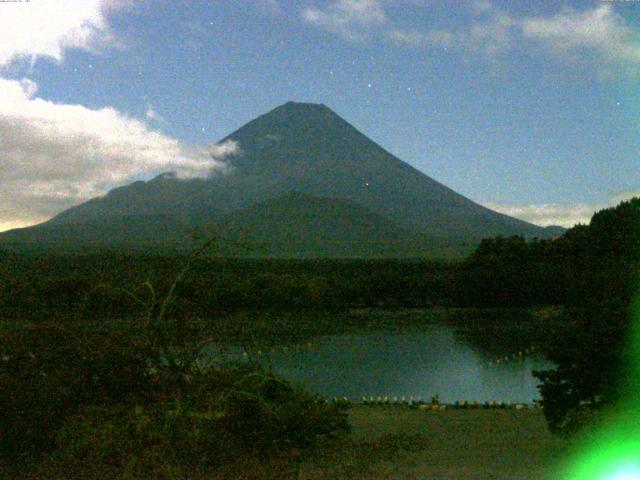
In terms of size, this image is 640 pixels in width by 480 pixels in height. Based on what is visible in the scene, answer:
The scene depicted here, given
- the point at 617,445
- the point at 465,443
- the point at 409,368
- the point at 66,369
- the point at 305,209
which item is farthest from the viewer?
the point at 305,209

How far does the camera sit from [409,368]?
54.5ft

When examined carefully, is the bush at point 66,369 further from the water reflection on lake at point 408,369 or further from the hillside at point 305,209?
the hillside at point 305,209

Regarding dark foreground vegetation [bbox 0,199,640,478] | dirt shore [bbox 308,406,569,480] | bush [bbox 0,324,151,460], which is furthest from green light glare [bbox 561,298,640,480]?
bush [bbox 0,324,151,460]

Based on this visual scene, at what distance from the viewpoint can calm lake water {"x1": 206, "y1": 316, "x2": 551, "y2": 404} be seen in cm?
1348

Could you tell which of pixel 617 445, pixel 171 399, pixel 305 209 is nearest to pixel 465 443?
pixel 617 445

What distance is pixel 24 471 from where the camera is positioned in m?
6.30

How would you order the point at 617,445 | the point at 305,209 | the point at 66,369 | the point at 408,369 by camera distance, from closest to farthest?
the point at 617,445 < the point at 66,369 < the point at 408,369 < the point at 305,209

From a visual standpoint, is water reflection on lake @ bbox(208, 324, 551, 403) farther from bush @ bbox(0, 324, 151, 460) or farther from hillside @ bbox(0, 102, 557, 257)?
hillside @ bbox(0, 102, 557, 257)

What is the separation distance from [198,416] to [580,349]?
3503 mm

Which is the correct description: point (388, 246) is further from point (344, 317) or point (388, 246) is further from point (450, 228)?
point (344, 317)

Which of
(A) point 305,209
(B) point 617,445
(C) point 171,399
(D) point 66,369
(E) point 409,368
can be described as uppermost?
(A) point 305,209

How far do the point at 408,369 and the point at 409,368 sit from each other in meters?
0.16

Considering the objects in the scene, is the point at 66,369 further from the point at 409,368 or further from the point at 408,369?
the point at 409,368

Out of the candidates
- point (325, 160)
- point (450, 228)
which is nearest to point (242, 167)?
point (325, 160)
